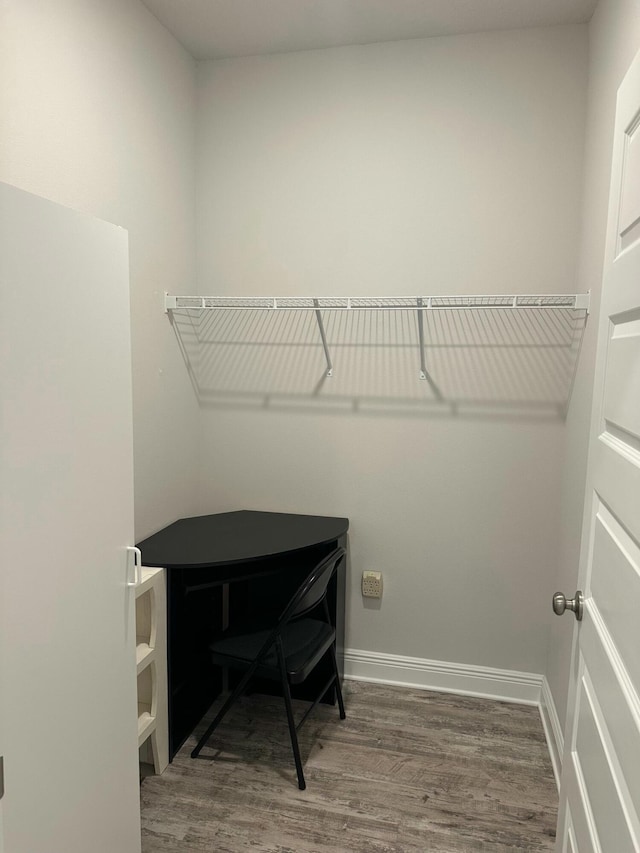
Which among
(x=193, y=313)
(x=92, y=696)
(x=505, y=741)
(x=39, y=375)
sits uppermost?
(x=193, y=313)

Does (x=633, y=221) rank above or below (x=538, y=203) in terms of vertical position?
below

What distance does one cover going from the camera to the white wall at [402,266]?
8.08 feet

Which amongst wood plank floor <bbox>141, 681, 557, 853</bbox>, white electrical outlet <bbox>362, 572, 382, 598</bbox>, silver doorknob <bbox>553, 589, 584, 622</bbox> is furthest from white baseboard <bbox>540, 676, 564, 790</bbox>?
silver doorknob <bbox>553, 589, 584, 622</bbox>

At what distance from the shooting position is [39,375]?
1193 millimetres

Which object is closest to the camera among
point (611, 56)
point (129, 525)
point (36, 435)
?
point (36, 435)

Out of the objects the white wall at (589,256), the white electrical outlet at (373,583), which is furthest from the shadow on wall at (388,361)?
the white electrical outlet at (373,583)

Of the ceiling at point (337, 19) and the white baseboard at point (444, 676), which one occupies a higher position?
the ceiling at point (337, 19)

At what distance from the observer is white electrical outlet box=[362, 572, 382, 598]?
9.18 feet

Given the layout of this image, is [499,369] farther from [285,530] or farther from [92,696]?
[92,696]

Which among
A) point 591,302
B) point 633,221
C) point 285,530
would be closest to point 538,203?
point 591,302

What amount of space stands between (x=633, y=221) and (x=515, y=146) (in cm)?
163

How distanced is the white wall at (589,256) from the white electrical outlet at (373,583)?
2.49 feet

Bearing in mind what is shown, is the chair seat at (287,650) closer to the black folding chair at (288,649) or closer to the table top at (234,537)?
the black folding chair at (288,649)

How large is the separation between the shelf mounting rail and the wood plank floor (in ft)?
4.89
